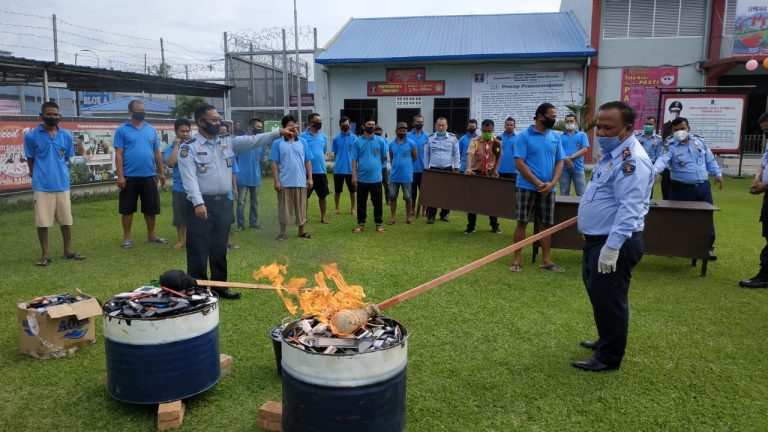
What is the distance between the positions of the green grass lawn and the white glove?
2.77 feet

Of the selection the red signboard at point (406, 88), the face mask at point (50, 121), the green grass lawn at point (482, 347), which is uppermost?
the red signboard at point (406, 88)

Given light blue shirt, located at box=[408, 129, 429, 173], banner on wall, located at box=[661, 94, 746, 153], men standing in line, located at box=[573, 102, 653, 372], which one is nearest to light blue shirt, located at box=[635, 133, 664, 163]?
light blue shirt, located at box=[408, 129, 429, 173]

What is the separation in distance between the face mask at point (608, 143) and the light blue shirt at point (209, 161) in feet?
9.07

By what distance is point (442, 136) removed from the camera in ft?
32.7

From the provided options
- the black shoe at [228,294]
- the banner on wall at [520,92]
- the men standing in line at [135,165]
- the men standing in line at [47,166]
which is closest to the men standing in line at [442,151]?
the men standing in line at [135,165]

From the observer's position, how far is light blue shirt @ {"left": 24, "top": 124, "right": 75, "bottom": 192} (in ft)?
21.6

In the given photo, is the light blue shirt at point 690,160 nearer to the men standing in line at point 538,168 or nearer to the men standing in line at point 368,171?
the men standing in line at point 538,168

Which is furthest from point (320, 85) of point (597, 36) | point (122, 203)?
point (122, 203)

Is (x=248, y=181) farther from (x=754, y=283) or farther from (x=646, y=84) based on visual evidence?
(x=646, y=84)

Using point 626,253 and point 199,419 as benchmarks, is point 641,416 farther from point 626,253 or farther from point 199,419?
point 199,419

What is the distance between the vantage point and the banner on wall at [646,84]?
2038 cm

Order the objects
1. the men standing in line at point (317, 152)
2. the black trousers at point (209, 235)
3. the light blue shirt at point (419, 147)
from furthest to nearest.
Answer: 1. the light blue shirt at point (419, 147)
2. the men standing in line at point (317, 152)
3. the black trousers at point (209, 235)

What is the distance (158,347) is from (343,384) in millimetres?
1324

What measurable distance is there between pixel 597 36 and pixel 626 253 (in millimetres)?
19364
